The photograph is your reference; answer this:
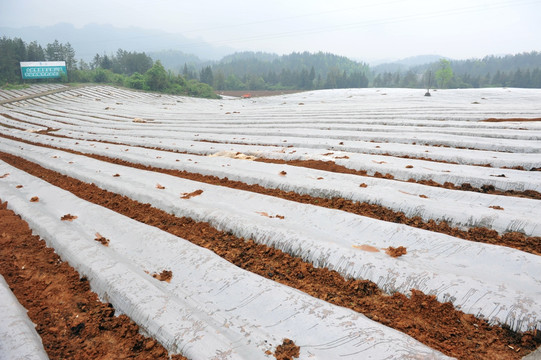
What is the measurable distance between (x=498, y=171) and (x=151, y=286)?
3.75m

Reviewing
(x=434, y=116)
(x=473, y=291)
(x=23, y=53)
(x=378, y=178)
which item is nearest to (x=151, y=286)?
(x=473, y=291)

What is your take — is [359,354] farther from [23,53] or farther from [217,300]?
[23,53]

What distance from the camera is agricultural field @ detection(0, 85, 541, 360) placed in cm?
147

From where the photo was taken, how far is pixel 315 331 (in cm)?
148

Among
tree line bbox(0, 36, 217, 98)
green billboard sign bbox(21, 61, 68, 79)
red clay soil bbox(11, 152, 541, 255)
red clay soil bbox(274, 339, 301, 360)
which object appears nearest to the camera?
red clay soil bbox(274, 339, 301, 360)

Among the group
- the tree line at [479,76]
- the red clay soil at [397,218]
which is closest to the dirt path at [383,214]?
the red clay soil at [397,218]

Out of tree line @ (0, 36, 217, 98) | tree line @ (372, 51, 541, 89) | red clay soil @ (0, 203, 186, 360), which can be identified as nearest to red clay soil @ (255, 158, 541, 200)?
red clay soil @ (0, 203, 186, 360)

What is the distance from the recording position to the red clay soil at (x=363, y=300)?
1.39 meters

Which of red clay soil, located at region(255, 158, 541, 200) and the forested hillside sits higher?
the forested hillside

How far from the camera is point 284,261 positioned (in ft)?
6.98

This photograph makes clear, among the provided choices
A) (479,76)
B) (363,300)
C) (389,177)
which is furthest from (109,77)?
(479,76)

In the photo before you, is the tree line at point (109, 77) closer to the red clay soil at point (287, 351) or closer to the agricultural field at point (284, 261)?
the agricultural field at point (284, 261)

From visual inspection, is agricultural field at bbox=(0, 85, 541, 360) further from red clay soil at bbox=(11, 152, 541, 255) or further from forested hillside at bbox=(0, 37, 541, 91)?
forested hillside at bbox=(0, 37, 541, 91)

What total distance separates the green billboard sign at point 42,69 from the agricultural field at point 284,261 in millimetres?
36495
